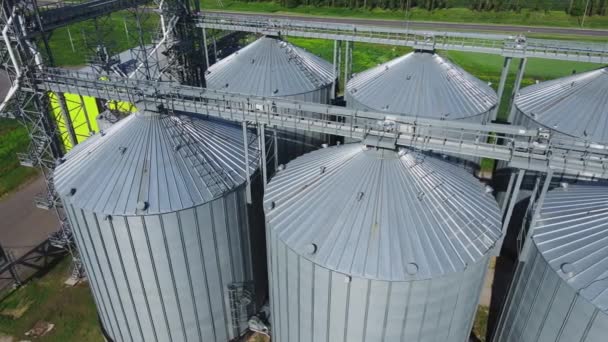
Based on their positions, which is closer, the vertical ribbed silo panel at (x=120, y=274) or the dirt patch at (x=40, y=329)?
the vertical ribbed silo panel at (x=120, y=274)

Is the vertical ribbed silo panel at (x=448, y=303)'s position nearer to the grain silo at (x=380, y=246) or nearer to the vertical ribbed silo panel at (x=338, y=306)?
the grain silo at (x=380, y=246)

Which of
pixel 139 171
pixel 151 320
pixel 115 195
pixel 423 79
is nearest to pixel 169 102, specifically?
pixel 139 171

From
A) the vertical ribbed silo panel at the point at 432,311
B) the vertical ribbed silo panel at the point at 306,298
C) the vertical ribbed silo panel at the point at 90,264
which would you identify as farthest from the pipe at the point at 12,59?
the vertical ribbed silo panel at the point at 432,311

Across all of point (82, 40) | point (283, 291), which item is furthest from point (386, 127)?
point (82, 40)

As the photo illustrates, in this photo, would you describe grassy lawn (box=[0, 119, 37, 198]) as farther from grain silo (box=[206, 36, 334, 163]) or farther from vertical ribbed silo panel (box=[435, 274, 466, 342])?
vertical ribbed silo panel (box=[435, 274, 466, 342])

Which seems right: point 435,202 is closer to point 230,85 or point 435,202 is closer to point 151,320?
point 151,320

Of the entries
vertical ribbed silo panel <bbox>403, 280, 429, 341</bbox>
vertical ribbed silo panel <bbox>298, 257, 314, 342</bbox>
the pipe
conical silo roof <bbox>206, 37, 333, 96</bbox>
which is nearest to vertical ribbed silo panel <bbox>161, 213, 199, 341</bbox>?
vertical ribbed silo panel <bbox>298, 257, 314, 342</bbox>
